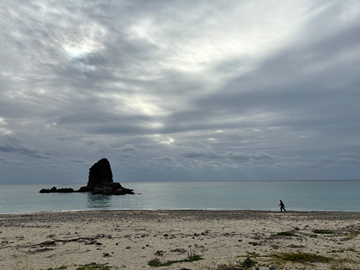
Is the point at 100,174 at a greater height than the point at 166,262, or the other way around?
the point at 100,174

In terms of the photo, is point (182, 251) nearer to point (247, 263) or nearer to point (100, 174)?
point (247, 263)

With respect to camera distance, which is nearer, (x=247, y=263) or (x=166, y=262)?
(x=247, y=263)

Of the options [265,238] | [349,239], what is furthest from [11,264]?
[349,239]

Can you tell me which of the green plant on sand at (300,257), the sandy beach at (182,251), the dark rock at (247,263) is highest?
the dark rock at (247,263)

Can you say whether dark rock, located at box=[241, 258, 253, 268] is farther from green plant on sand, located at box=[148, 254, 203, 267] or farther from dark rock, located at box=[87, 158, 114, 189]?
dark rock, located at box=[87, 158, 114, 189]

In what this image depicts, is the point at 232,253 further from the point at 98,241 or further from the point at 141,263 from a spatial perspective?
the point at 98,241

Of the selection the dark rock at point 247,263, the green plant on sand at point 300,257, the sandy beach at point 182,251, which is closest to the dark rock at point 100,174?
the sandy beach at point 182,251

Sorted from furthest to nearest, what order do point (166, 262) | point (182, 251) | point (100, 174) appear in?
point (100, 174) → point (182, 251) → point (166, 262)

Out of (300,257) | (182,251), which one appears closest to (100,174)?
(182,251)

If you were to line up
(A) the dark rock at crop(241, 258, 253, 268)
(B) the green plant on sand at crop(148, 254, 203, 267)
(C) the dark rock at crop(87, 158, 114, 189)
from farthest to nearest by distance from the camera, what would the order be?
(C) the dark rock at crop(87, 158, 114, 189) < (B) the green plant on sand at crop(148, 254, 203, 267) < (A) the dark rock at crop(241, 258, 253, 268)

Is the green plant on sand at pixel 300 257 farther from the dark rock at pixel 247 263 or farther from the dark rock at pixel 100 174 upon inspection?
the dark rock at pixel 100 174

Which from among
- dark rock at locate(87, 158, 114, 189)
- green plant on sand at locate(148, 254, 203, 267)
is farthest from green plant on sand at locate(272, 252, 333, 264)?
dark rock at locate(87, 158, 114, 189)

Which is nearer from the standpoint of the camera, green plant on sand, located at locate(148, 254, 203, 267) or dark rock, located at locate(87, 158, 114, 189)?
green plant on sand, located at locate(148, 254, 203, 267)

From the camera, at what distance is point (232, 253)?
41.2 feet
